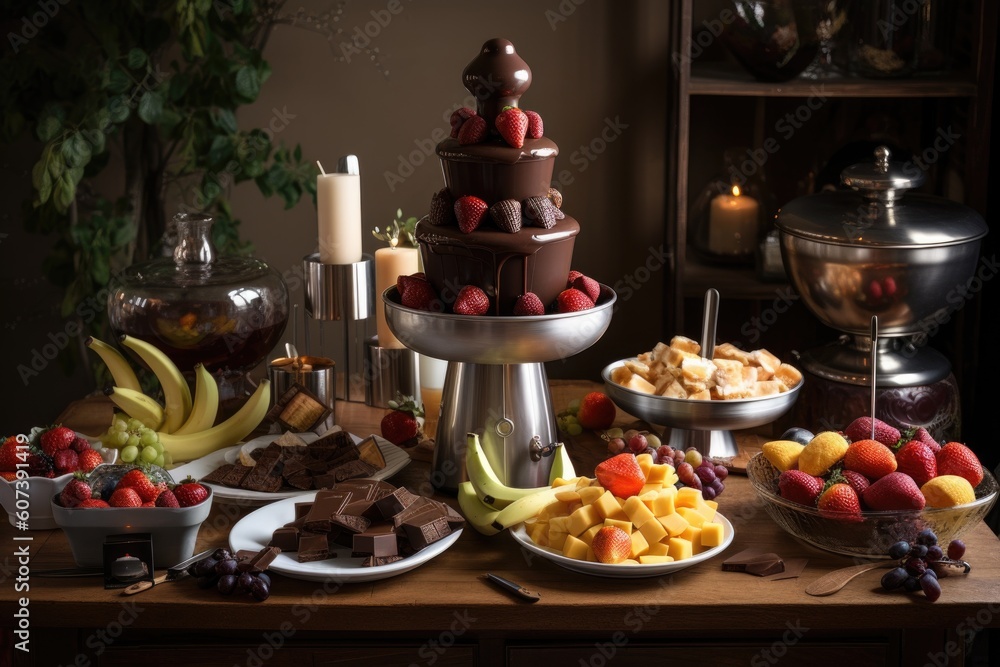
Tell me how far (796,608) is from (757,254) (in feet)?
4.64

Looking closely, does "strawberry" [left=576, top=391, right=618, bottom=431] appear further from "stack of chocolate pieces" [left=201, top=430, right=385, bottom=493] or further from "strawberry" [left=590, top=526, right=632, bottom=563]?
"strawberry" [left=590, top=526, right=632, bottom=563]

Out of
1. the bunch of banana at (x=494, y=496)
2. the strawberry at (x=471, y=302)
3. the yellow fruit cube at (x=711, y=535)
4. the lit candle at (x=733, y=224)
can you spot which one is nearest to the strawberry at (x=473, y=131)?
the strawberry at (x=471, y=302)

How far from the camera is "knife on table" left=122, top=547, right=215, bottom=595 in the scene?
4.64ft

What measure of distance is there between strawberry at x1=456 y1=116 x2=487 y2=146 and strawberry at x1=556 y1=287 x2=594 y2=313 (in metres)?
0.27

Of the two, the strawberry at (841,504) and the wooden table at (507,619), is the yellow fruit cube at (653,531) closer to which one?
the wooden table at (507,619)

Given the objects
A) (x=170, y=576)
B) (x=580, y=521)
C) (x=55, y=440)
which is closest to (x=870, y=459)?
(x=580, y=521)

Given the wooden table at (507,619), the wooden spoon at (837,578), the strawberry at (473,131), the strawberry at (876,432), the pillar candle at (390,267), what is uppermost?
the strawberry at (473,131)

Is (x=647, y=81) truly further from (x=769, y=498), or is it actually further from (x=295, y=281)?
(x=769, y=498)

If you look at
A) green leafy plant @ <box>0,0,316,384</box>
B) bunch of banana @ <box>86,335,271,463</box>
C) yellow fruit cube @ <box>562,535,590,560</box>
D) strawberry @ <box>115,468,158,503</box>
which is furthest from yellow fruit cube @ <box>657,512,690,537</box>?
green leafy plant @ <box>0,0,316,384</box>

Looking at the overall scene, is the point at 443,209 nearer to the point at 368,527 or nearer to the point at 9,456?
the point at 368,527

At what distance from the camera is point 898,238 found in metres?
1.90

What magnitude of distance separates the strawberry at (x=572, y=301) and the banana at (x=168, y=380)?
2.42 feet

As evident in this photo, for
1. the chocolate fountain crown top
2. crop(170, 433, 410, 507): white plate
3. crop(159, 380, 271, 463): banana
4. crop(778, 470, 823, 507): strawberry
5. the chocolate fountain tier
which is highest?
the chocolate fountain crown top

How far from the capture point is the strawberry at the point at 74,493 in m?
1.46
